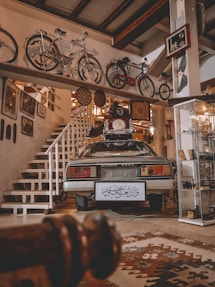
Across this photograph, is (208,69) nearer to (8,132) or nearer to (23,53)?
(23,53)

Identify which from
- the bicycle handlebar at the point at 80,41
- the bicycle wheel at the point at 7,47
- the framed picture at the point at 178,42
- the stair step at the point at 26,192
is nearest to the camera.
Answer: the framed picture at the point at 178,42

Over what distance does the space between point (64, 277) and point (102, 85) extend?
617 centimetres

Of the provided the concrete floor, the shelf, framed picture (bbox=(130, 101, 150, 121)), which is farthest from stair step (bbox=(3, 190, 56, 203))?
framed picture (bbox=(130, 101, 150, 121))

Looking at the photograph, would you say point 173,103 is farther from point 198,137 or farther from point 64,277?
point 64,277

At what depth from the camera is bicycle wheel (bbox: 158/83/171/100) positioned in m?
7.58

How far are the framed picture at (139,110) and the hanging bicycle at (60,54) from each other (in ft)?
4.64

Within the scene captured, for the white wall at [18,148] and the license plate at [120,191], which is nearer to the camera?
the license plate at [120,191]

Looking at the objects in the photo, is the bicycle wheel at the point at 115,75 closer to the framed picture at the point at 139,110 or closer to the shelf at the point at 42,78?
the shelf at the point at 42,78

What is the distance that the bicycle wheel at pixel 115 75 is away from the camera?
6461mm

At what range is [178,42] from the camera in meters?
4.22

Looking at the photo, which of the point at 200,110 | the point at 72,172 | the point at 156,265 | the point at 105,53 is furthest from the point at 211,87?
the point at 156,265

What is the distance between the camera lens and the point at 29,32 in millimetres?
5305

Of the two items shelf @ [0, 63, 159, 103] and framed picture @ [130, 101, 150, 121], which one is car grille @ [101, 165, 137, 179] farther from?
framed picture @ [130, 101, 150, 121]

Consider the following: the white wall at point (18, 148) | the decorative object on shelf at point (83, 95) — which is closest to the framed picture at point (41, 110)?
the white wall at point (18, 148)
